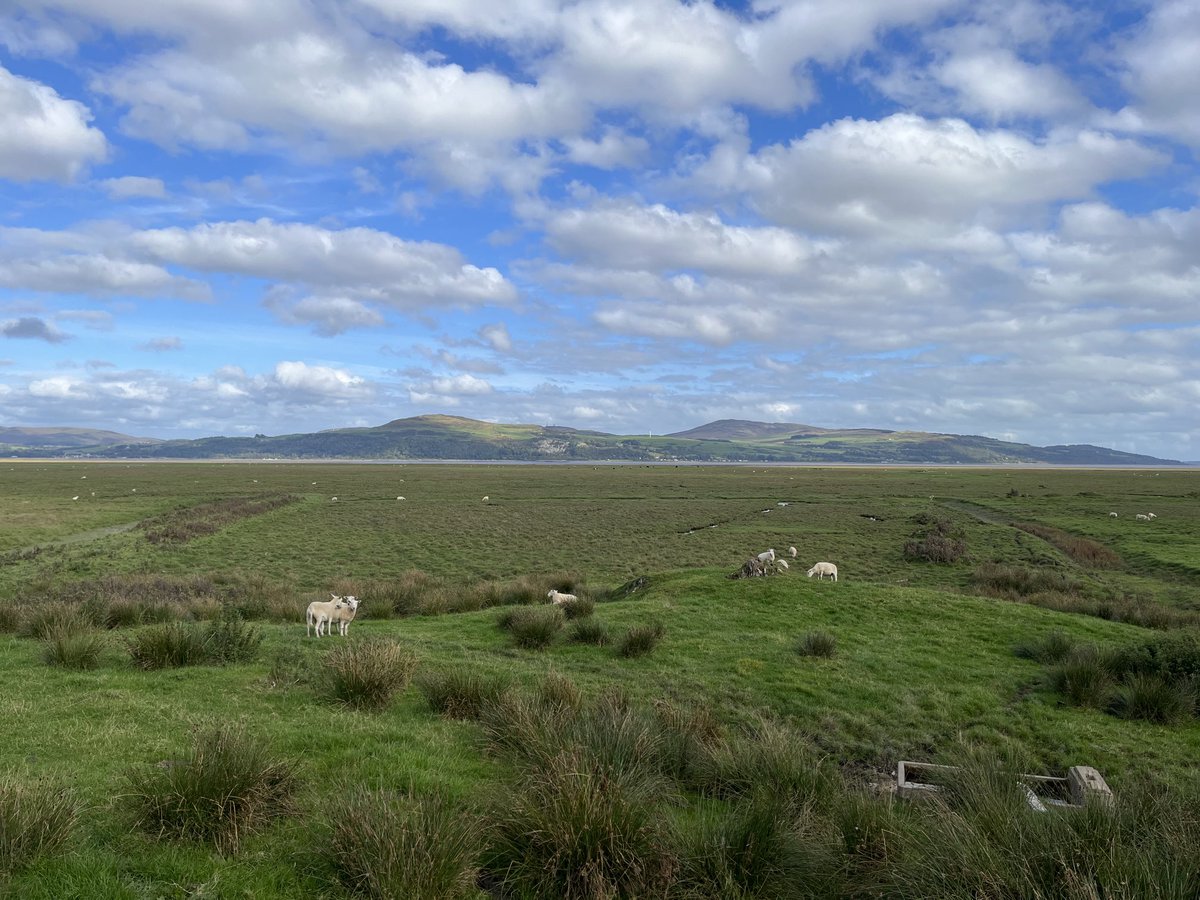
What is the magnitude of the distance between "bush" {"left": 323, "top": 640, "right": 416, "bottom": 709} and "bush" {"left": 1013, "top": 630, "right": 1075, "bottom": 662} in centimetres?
1175

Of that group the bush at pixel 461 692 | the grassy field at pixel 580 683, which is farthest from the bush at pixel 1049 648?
the bush at pixel 461 692

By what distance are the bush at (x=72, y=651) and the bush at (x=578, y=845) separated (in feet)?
28.3

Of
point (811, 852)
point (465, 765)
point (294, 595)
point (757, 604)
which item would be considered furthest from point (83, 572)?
point (811, 852)

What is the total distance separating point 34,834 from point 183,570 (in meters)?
27.5

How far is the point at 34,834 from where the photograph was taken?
4.75 metres

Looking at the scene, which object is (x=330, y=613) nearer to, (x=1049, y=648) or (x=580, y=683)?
(x=580, y=683)

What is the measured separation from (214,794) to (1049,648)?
46.6ft

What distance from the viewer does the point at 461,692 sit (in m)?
8.88

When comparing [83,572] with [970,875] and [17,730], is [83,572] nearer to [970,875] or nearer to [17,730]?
[17,730]

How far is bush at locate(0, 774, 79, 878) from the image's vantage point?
455cm

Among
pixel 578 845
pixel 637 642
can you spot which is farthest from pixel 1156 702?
pixel 578 845

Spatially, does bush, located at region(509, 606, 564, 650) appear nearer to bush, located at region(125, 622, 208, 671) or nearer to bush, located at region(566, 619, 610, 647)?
bush, located at region(566, 619, 610, 647)

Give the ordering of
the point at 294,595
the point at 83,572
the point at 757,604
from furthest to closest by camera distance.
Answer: the point at 83,572 → the point at 294,595 → the point at 757,604

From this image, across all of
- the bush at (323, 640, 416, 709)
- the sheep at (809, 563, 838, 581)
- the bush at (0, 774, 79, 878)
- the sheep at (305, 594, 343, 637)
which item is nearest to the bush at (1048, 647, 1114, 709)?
the bush at (323, 640, 416, 709)
